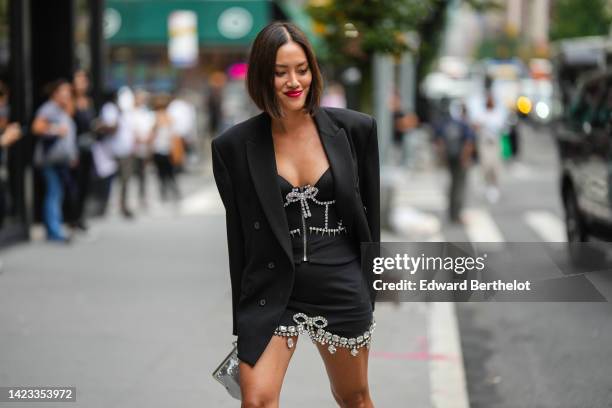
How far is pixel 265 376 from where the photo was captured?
12.1 ft

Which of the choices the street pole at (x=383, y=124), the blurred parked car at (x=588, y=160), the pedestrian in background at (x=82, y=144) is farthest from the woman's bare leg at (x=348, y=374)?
the pedestrian in background at (x=82, y=144)

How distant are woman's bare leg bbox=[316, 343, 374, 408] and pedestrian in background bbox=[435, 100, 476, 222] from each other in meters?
11.9

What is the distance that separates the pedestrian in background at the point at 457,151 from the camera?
15.5 meters

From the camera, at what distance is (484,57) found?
117 meters

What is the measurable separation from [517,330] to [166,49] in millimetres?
23157

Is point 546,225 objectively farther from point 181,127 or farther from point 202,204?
point 181,127

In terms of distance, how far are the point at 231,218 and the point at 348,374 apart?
68cm

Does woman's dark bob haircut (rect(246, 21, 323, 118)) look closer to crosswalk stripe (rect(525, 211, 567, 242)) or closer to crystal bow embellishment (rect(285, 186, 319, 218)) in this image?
crystal bow embellishment (rect(285, 186, 319, 218))

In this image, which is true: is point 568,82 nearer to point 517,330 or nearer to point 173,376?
point 517,330

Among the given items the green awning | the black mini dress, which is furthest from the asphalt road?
the green awning

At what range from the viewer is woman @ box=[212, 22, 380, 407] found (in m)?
3.70

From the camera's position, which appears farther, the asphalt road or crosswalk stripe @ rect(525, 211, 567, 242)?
crosswalk stripe @ rect(525, 211, 567, 242)

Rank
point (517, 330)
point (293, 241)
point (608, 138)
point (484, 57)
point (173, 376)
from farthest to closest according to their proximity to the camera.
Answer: point (484, 57) → point (608, 138) → point (517, 330) → point (173, 376) → point (293, 241)

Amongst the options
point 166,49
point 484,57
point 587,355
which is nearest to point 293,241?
point 587,355
